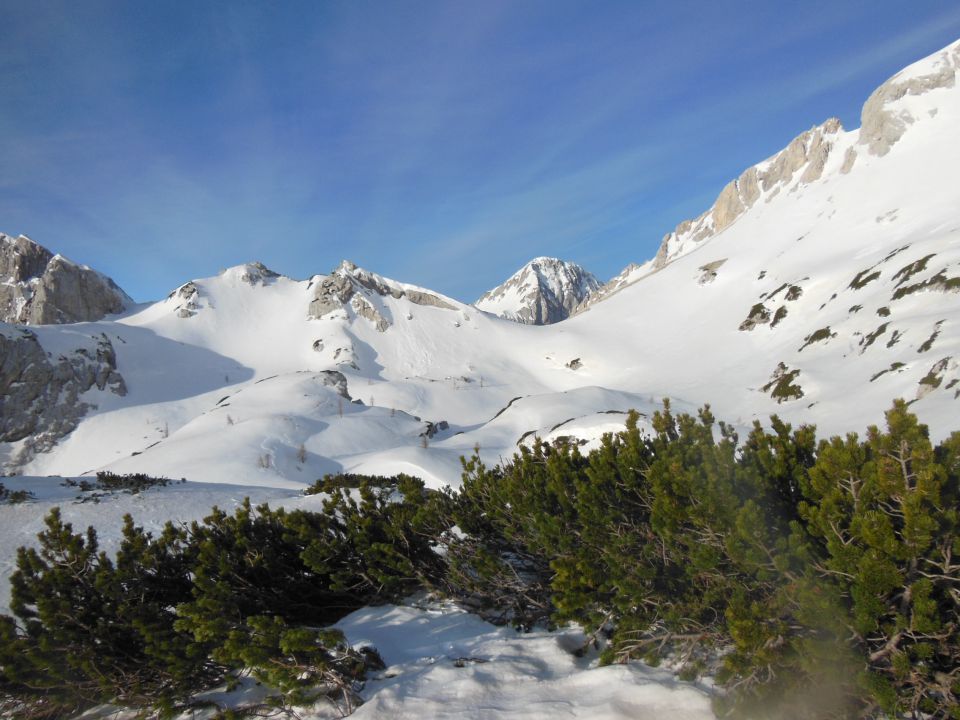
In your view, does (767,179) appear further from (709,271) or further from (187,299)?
(187,299)

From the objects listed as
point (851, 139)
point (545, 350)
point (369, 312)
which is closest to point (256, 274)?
point (369, 312)

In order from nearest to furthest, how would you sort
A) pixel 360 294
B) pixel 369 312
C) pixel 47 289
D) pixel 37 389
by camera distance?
pixel 37 389, pixel 47 289, pixel 369 312, pixel 360 294

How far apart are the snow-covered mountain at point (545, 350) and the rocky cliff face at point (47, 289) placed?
23.8ft

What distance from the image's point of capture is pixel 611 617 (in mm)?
4145

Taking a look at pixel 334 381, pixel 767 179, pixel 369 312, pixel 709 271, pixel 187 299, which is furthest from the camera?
pixel 767 179

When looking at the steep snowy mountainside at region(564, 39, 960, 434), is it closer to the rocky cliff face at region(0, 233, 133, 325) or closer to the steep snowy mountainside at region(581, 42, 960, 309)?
the steep snowy mountainside at region(581, 42, 960, 309)

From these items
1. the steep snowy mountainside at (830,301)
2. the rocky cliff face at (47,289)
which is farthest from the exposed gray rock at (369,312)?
the rocky cliff face at (47,289)

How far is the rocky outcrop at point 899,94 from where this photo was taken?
8194 centimetres

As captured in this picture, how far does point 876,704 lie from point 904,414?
185cm

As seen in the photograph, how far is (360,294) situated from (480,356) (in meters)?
24.2

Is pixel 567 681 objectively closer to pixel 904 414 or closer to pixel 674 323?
pixel 904 414

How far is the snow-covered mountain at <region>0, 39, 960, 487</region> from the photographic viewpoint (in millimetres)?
25734

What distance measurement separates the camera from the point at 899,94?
3376 inches

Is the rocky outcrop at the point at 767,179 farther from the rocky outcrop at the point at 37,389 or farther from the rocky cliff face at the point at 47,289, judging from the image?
the rocky outcrop at the point at 37,389
